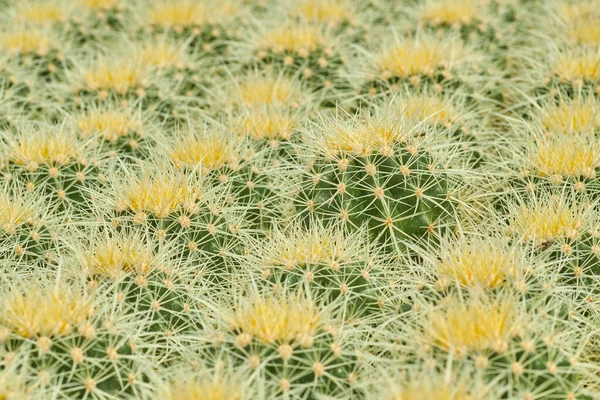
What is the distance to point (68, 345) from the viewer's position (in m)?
2.73

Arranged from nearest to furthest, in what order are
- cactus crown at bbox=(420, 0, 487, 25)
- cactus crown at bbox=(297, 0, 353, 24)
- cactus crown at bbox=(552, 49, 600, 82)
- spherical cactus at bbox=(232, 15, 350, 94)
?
cactus crown at bbox=(552, 49, 600, 82), spherical cactus at bbox=(232, 15, 350, 94), cactus crown at bbox=(420, 0, 487, 25), cactus crown at bbox=(297, 0, 353, 24)

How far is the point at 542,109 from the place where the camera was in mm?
4172

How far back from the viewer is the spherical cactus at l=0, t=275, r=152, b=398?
107 inches

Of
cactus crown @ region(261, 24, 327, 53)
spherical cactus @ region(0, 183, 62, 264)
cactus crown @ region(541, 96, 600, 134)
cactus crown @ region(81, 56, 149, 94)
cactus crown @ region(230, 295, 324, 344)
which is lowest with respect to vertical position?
spherical cactus @ region(0, 183, 62, 264)

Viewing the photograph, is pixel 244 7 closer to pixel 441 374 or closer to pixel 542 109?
pixel 542 109

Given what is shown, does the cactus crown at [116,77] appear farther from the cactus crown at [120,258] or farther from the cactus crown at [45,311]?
the cactus crown at [45,311]

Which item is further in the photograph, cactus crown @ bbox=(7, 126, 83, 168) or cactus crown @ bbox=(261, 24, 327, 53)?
cactus crown @ bbox=(261, 24, 327, 53)

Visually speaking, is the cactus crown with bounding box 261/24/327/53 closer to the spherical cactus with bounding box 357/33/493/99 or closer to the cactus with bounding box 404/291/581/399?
the spherical cactus with bounding box 357/33/493/99

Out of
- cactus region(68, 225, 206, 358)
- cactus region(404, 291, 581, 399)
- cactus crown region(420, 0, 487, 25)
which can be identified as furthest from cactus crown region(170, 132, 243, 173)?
cactus crown region(420, 0, 487, 25)

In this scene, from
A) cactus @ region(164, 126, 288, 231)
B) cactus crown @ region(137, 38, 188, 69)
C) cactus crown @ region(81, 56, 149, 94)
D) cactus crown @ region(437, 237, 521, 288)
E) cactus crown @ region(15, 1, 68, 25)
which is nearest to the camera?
cactus crown @ region(437, 237, 521, 288)

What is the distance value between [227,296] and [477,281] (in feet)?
2.77

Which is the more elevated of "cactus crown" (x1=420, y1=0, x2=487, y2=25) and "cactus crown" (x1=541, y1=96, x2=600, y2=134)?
"cactus crown" (x1=420, y1=0, x2=487, y2=25)

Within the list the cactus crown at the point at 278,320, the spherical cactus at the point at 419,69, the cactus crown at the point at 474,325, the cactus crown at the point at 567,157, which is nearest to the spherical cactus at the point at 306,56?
Answer: the spherical cactus at the point at 419,69

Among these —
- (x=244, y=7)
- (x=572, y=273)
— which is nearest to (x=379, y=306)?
(x=572, y=273)
